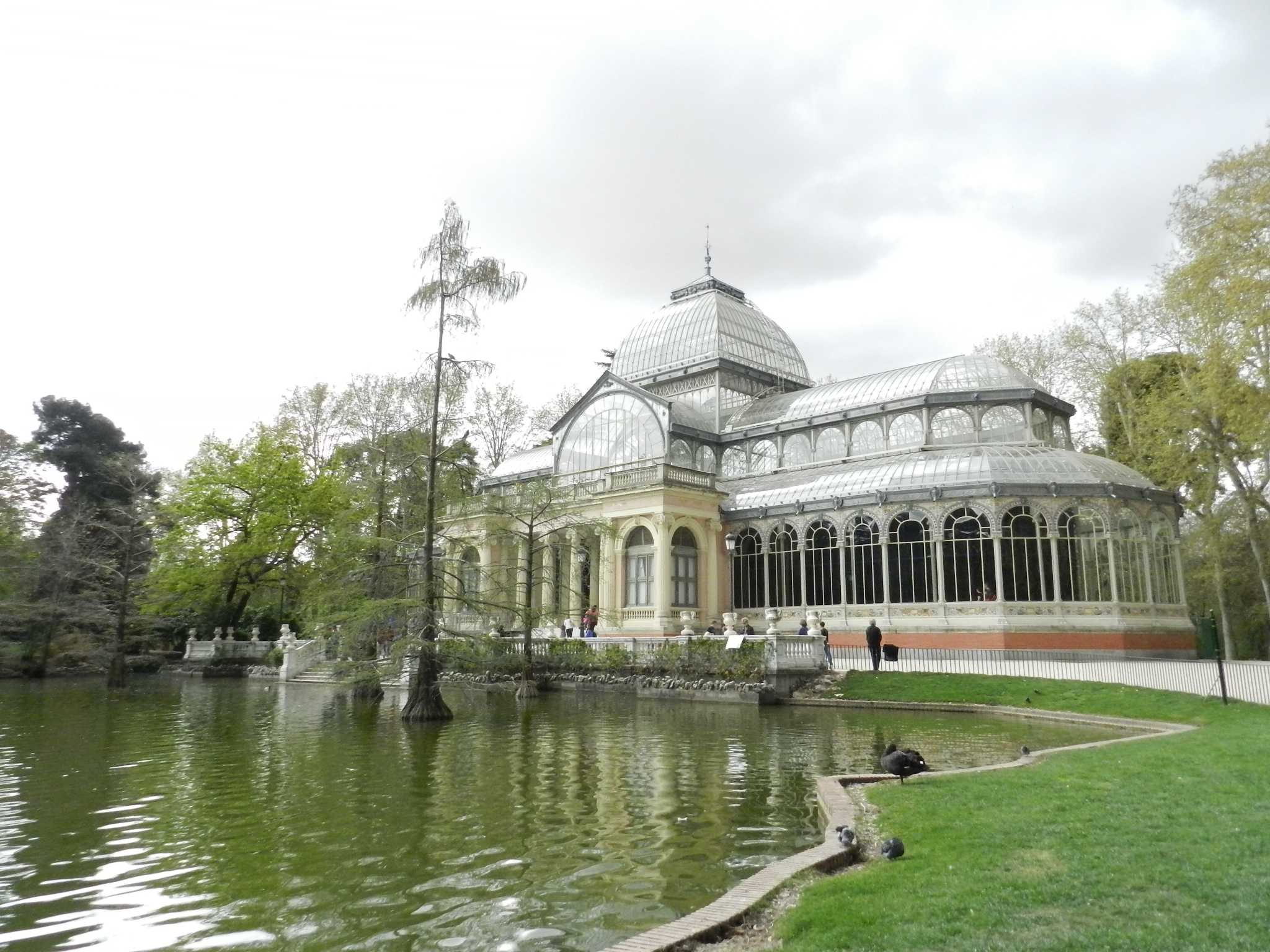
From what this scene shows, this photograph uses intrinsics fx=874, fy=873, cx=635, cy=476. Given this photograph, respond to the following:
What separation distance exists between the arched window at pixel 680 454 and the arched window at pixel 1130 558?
54.7 ft

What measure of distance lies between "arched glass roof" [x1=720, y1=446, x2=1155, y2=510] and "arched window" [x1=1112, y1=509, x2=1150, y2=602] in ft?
4.42

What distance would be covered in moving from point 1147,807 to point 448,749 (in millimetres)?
9919

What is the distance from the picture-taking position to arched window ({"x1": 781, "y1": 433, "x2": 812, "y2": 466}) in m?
37.4

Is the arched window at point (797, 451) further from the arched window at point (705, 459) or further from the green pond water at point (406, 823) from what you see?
the green pond water at point (406, 823)

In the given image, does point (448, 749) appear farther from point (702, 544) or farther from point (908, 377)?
point (908, 377)

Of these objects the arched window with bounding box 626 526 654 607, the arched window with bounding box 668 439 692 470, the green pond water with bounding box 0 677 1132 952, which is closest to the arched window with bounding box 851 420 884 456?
the arched window with bounding box 668 439 692 470

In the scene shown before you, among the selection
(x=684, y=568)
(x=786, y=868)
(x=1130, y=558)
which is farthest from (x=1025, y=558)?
(x=786, y=868)

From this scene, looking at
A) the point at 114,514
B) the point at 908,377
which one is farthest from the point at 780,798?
the point at 114,514

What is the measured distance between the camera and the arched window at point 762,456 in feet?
127

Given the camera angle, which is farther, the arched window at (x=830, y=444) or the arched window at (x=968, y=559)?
the arched window at (x=830, y=444)

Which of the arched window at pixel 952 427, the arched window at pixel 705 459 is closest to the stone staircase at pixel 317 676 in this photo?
the arched window at pixel 705 459

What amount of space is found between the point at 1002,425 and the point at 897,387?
14.2 ft

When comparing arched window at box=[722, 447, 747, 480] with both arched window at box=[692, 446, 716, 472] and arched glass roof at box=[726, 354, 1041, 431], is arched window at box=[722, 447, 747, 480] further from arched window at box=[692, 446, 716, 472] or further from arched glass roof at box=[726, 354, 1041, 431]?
arched glass roof at box=[726, 354, 1041, 431]

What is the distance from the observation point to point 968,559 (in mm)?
29125
